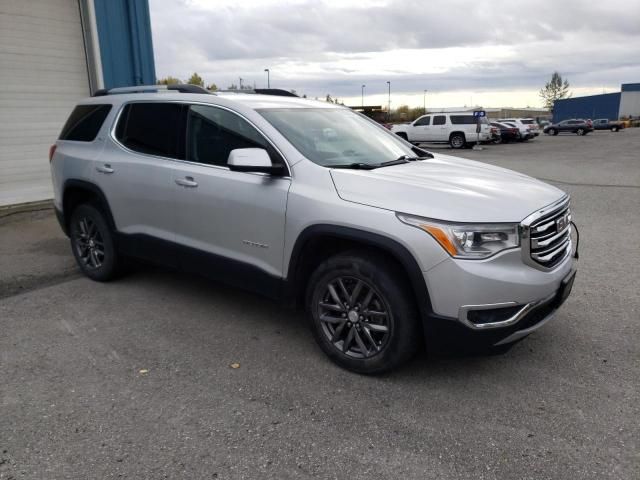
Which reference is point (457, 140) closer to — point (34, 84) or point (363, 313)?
point (34, 84)

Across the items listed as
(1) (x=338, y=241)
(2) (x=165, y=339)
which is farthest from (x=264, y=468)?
(2) (x=165, y=339)

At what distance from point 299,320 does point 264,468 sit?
6.14 feet

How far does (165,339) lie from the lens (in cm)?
406

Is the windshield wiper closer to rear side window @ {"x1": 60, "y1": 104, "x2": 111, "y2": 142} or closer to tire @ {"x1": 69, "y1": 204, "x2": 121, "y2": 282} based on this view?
tire @ {"x1": 69, "y1": 204, "x2": 121, "y2": 282}

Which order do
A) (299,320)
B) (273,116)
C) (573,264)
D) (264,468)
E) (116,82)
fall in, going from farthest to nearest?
(116,82) < (299,320) < (273,116) < (573,264) < (264,468)

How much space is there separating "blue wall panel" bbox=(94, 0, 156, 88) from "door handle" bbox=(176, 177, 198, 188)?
6573 mm

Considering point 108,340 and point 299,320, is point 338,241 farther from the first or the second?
point 108,340

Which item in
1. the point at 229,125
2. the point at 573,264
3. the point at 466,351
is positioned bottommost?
the point at 466,351

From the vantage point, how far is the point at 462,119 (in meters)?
27.5

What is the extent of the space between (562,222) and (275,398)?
2.17 m

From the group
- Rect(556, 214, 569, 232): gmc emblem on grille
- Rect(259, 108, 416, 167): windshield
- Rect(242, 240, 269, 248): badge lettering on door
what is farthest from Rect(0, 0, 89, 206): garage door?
Rect(556, 214, 569, 232): gmc emblem on grille

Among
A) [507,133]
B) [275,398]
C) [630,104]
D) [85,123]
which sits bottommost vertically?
[507,133]

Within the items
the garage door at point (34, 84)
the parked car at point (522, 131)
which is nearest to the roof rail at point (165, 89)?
the garage door at point (34, 84)

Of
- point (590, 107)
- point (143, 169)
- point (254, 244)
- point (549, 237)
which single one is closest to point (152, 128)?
point (143, 169)
